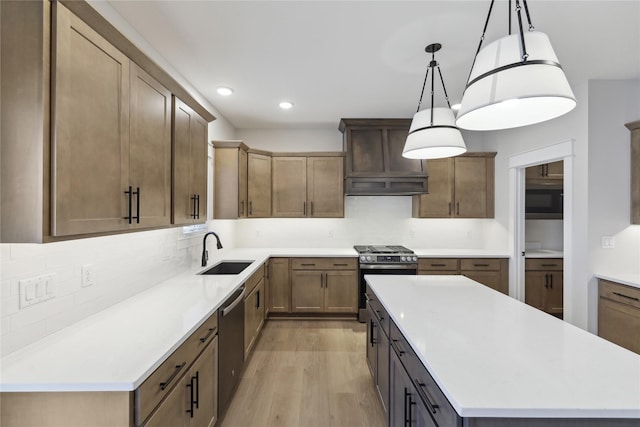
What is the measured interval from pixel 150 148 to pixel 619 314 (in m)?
3.94

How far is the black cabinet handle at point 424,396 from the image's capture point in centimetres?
108

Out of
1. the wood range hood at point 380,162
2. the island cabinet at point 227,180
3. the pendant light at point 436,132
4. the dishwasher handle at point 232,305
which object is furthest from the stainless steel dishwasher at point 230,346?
the wood range hood at point 380,162

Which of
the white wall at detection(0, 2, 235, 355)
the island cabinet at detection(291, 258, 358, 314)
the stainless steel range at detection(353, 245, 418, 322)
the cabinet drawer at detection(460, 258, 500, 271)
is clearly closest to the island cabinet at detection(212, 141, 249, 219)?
the white wall at detection(0, 2, 235, 355)

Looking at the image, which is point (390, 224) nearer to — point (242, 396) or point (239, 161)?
point (239, 161)

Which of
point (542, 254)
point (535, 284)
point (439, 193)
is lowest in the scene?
point (535, 284)

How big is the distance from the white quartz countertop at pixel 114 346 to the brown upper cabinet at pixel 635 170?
375cm

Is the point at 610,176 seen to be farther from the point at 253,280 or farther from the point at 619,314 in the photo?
the point at 253,280

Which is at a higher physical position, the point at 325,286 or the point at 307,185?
the point at 307,185

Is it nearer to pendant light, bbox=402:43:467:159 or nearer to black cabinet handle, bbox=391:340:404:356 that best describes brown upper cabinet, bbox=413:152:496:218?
pendant light, bbox=402:43:467:159

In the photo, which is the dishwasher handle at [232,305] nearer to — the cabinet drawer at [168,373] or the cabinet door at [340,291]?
the cabinet drawer at [168,373]

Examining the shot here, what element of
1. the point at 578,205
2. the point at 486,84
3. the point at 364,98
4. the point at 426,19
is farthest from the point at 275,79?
the point at 578,205

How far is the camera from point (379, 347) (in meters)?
2.06

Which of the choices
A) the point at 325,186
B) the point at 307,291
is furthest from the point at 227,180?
the point at 307,291

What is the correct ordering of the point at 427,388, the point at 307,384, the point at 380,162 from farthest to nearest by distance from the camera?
the point at 380,162
the point at 307,384
the point at 427,388
